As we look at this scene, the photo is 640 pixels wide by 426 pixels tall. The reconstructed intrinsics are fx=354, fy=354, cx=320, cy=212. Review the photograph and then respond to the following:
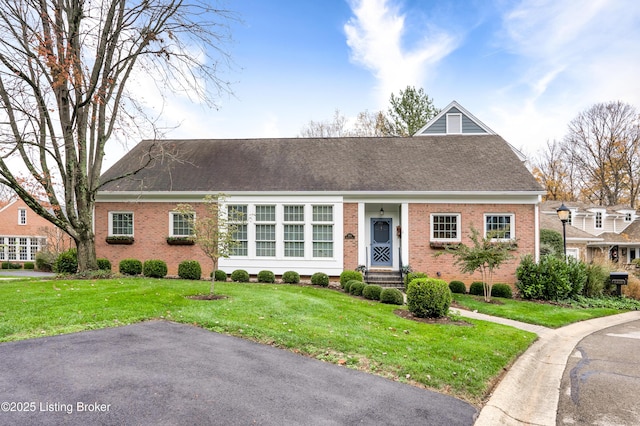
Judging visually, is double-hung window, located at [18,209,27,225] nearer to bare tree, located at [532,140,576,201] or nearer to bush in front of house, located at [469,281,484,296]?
bush in front of house, located at [469,281,484,296]

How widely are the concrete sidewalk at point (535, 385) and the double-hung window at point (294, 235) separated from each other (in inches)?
332

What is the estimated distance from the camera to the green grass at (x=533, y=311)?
9.50 metres

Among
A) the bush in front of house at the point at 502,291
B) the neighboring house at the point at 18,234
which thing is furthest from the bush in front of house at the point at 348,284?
the neighboring house at the point at 18,234

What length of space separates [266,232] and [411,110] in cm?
2227

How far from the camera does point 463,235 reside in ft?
46.5

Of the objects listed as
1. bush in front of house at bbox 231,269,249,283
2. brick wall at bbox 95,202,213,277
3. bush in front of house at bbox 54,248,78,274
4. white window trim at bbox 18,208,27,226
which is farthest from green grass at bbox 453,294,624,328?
white window trim at bbox 18,208,27,226

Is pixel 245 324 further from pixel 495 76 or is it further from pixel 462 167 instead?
pixel 495 76

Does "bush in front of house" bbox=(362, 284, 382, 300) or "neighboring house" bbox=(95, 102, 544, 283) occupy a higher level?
"neighboring house" bbox=(95, 102, 544, 283)

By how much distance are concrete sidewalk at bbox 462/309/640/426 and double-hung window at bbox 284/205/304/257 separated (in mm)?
8435

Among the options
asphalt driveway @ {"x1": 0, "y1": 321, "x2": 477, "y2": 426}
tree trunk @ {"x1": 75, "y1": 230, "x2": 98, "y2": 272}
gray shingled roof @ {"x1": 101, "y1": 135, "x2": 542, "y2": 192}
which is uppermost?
gray shingled roof @ {"x1": 101, "y1": 135, "x2": 542, "y2": 192}

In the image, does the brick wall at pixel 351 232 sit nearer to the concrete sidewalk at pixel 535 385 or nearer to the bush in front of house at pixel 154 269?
the concrete sidewalk at pixel 535 385

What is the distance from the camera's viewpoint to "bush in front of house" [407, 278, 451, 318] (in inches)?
324

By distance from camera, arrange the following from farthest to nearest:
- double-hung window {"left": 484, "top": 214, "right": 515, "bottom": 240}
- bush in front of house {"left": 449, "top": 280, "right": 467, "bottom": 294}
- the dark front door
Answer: the dark front door, double-hung window {"left": 484, "top": 214, "right": 515, "bottom": 240}, bush in front of house {"left": 449, "top": 280, "right": 467, "bottom": 294}

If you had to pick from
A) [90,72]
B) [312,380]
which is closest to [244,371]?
[312,380]
